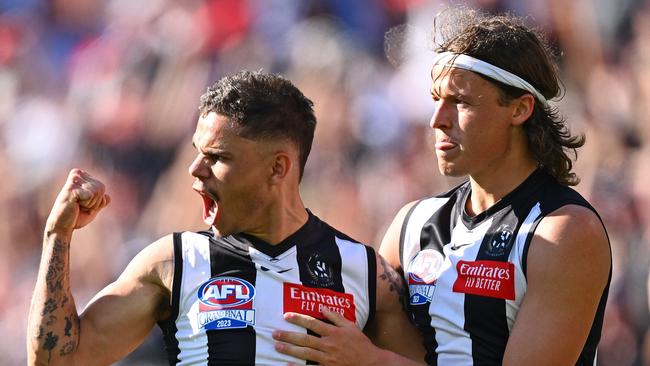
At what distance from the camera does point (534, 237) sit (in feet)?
10.5

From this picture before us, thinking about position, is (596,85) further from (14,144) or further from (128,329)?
(14,144)

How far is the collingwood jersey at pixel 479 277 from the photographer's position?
10.7 feet

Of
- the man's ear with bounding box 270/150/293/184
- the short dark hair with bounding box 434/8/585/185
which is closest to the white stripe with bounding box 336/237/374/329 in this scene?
the man's ear with bounding box 270/150/293/184

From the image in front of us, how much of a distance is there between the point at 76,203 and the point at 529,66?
1.51 meters

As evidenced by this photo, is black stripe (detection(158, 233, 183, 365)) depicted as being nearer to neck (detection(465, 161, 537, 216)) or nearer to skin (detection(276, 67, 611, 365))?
skin (detection(276, 67, 611, 365))

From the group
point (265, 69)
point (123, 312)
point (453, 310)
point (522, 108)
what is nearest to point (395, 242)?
point (453, 310)

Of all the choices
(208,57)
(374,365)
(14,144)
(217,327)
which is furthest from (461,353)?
(14,144)

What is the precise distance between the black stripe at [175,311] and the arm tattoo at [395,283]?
67cm

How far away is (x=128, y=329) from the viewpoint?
3.32 metres

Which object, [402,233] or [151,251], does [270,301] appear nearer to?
[151,251]

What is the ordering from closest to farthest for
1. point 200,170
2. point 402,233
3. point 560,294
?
point 560,294 < point 200,170 < point 402,233

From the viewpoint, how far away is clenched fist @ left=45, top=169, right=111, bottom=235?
10.4ft

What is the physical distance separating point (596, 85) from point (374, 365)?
8.00 ft

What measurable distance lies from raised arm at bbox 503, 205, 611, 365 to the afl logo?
2.77 ft
